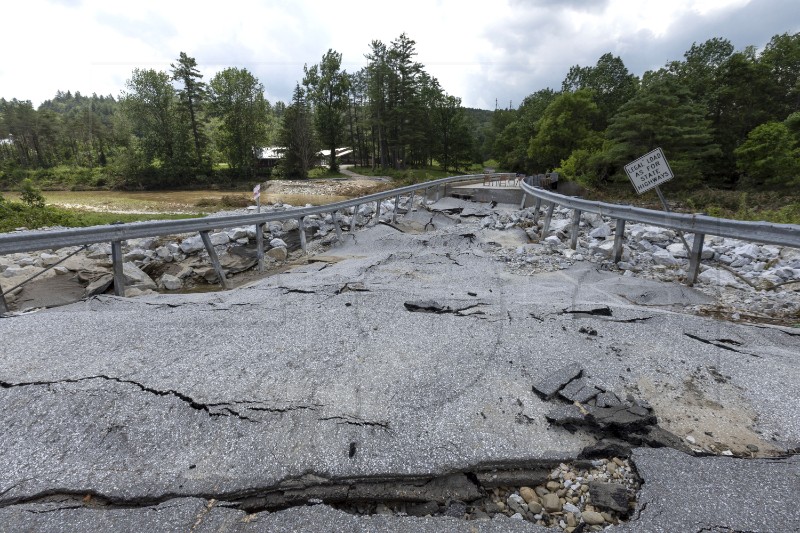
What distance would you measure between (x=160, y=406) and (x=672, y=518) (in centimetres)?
307

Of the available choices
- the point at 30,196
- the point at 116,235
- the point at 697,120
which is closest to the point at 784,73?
the point at 697,120

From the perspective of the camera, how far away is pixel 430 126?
187ft

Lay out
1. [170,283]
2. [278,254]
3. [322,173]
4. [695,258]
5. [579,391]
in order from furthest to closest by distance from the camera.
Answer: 1. [322,173]
2. [278,254]
3. [170,283]
4. [695,258]
5. [579,391]

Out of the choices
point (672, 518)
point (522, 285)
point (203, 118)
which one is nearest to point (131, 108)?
point (203, 118)

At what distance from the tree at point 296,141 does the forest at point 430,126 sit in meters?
0.15

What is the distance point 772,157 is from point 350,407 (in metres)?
34.3

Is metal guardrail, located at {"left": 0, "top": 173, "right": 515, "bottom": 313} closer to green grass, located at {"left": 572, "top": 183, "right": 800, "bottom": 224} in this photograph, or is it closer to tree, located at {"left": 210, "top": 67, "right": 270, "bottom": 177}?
green grass, located at {"left": 572, "top": 183, "right": 800, "bottom": 224}

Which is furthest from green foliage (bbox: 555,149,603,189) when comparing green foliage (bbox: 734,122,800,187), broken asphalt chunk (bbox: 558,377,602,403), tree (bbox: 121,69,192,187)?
tree (bbox: 121,69,192,187)

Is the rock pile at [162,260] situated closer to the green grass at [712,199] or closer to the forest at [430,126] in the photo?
the green grass at [712,199]

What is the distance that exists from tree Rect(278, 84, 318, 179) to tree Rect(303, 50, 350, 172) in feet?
15.5

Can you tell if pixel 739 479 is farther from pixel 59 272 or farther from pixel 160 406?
pixel 59 272

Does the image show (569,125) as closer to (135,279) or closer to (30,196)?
(135,279)

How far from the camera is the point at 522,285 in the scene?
5.40 meters

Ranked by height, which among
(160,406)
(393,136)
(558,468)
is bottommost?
(558,468)
